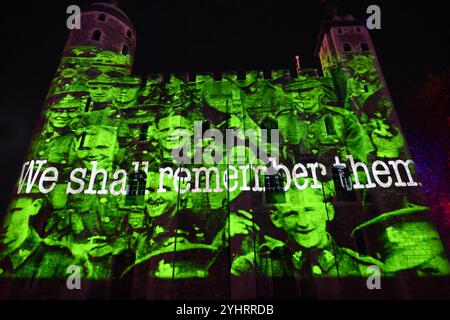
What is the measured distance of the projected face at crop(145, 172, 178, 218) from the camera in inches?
584

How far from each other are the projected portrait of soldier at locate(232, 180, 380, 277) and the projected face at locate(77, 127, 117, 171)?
8.68 m

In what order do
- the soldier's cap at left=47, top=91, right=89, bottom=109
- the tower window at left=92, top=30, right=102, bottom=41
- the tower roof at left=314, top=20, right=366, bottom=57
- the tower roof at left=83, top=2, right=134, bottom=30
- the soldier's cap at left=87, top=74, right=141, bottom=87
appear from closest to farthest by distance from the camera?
1. the soldier's cap at left=47, top=91, right=89, bottom=109
2. the soldier's cap at left=87, top=74, right=141, bottom=87
3. the tower window at left=92, top=30, right=102, bottom=41
4. the tower roof at left=314, top=20, right=366, bottom=57
5. the tower roof at left=83, top=2, right=134, bottom=30

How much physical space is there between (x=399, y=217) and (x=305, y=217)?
4.19 metres

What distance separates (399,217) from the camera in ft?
46.3

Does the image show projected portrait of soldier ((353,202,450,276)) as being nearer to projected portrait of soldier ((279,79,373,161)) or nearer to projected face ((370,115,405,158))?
projected face ((370,115,405,158))

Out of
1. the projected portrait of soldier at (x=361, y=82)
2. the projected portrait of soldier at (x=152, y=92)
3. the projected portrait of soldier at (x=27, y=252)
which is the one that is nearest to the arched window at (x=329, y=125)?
the projected portrait of soldier at (x=361, y=82)

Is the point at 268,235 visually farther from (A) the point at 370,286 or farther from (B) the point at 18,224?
(B) the point at 18,224

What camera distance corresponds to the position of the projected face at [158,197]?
A: 14828 millimetres

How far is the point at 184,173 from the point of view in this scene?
51.9ft

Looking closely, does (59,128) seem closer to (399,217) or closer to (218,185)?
(218,185)

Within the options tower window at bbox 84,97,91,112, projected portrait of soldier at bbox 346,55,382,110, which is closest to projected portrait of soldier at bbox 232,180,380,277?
projected portrait of soldier at bbox 346,55,382,110

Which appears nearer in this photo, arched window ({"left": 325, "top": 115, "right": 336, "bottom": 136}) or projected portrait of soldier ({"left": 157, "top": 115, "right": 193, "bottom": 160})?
projected portrait of soldier ({"left": 157, "top": 115, "right": 193, "bottom": 160})

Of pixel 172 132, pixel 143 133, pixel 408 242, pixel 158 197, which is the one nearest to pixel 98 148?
pixel 143 133

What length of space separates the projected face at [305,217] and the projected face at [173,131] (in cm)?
634
